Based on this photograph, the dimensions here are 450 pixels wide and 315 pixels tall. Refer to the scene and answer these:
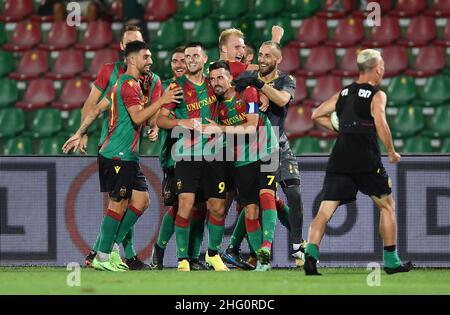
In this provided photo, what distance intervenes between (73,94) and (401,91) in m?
3.73

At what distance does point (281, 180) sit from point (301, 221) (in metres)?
0.38

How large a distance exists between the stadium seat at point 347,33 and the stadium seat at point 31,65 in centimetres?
331

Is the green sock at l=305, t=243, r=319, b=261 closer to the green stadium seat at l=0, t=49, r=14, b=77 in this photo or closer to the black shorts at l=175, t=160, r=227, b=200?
the black shorts at l=175, t=160, r=227, b=200

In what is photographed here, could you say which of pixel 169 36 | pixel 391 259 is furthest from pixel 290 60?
pixel 391 259

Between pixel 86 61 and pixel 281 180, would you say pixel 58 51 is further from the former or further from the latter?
pixel 281 180

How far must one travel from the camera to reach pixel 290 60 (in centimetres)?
1411

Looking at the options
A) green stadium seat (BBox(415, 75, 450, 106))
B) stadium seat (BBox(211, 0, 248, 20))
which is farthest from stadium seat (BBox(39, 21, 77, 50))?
green stadium seat (BBox(415, 75, 450, 106))

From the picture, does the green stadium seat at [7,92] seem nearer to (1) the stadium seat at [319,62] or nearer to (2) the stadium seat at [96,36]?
(2) the stadium seat at [96,36]

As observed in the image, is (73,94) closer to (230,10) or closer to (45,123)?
(45,123)

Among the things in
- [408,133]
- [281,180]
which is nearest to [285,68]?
[408,133]

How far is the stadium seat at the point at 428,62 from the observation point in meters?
13.8

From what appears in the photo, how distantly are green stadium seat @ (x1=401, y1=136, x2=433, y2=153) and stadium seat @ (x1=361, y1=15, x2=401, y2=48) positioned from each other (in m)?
1.29

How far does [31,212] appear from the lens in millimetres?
10781

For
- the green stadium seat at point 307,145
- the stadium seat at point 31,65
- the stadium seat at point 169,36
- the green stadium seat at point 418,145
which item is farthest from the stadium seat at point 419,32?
the stadium seat at point 31,65
